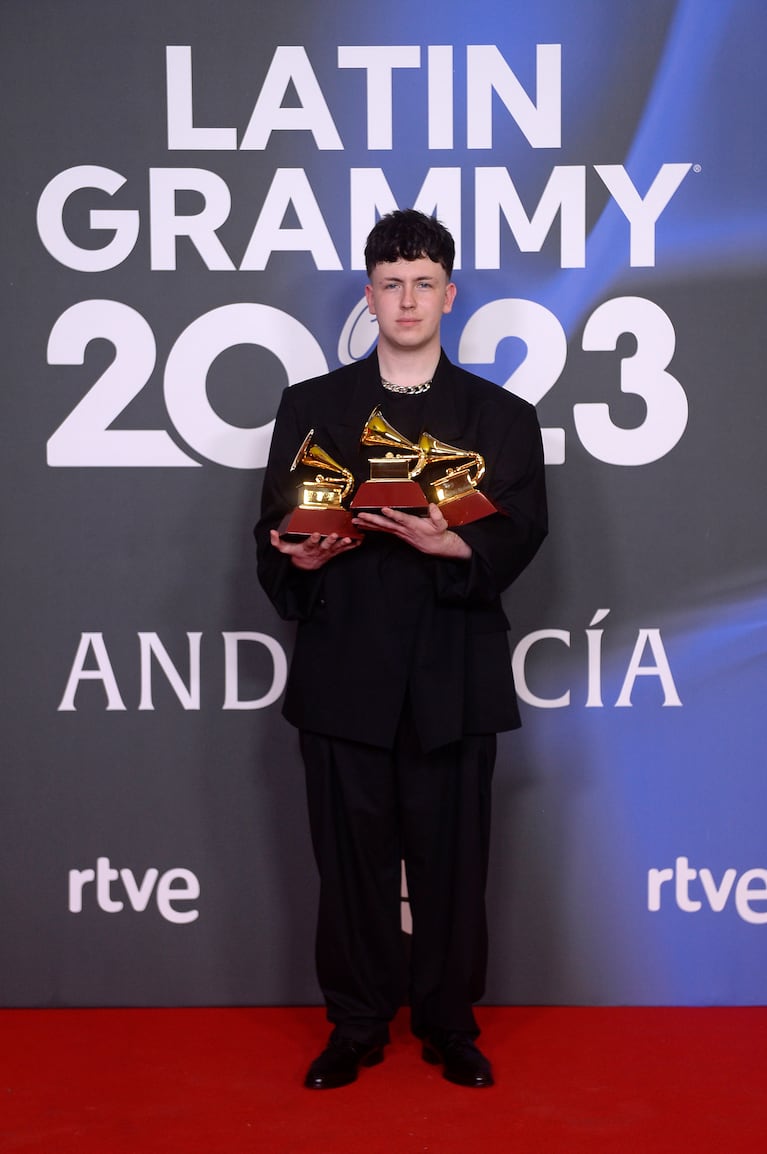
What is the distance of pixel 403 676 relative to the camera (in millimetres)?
2463

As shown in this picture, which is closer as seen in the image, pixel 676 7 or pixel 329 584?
pixel 329 584

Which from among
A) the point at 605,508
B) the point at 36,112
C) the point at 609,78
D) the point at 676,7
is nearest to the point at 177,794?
the point at 605,508

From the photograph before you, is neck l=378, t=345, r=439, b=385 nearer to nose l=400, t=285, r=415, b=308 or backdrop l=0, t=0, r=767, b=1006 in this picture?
nose l=400, t=285, r=415, b=308

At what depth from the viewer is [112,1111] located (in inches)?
96.0

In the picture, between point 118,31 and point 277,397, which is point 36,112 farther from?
point 277,397

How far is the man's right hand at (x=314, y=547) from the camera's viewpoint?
2.35 metres

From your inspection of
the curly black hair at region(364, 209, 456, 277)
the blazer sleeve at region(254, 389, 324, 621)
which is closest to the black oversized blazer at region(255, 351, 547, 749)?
the blazer sleeve at region(254, 389, 324, 621)

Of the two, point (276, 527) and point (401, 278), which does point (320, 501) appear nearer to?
point (276, 527)

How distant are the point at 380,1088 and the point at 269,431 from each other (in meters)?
1.56

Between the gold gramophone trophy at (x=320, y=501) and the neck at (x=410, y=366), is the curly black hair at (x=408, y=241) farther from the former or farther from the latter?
the gold gramophone trophy at (x=320, y=501)

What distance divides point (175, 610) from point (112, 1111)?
1.16 m

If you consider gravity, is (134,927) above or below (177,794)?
below

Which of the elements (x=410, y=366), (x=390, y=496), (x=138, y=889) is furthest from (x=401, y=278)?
(x=138, y=889)

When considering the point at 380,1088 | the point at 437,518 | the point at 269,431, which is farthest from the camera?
the point at 269,431
